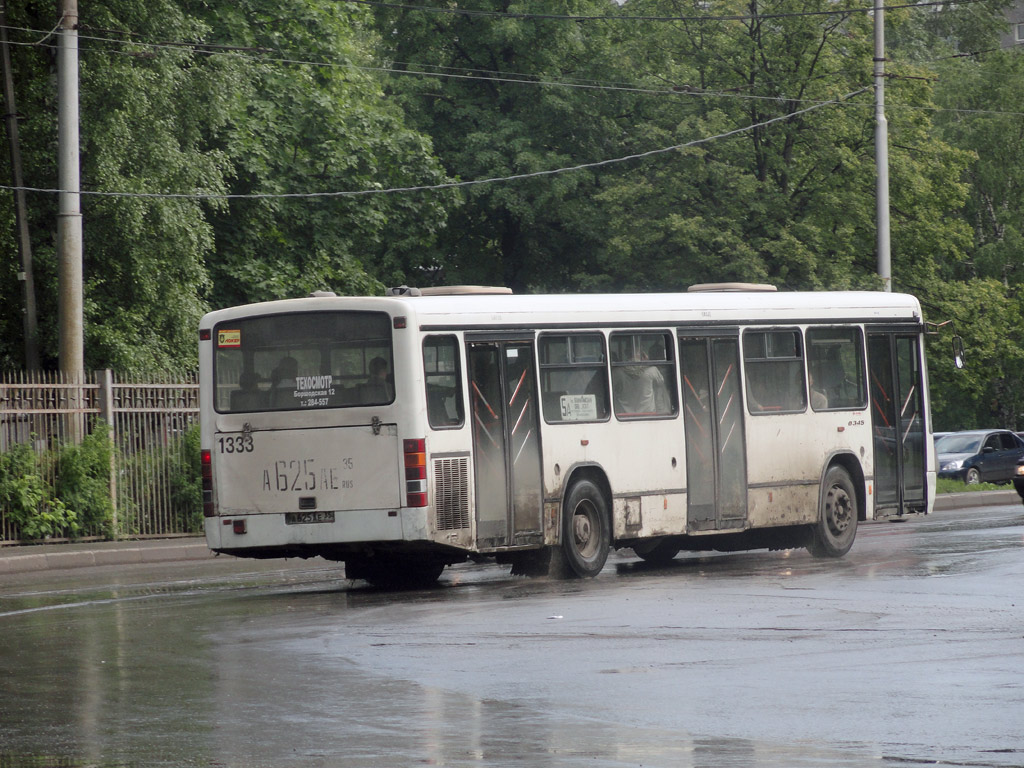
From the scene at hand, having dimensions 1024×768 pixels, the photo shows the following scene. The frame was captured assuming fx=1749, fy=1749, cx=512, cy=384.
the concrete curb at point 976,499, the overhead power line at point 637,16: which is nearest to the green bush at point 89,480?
the concrete curb at point 976,499

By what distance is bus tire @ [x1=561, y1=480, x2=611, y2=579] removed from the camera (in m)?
16.8

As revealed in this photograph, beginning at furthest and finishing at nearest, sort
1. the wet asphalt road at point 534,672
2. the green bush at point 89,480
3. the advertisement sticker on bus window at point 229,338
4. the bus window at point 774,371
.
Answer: the green bush at point 89,480 < the bus window at point 774,371 < the advertisement sticker on bus window at point 229,338 < the wet asphalt road at point 534,672

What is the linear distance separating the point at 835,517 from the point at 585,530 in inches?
149

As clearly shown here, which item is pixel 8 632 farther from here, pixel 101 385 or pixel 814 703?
pixel 101 385

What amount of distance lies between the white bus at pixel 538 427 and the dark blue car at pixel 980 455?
25131 mm

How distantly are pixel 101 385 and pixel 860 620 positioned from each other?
1476 cm

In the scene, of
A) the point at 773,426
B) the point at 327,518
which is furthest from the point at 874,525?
the point at 327,518

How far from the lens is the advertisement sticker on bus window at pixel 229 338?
16.4m

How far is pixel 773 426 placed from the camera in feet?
62.3

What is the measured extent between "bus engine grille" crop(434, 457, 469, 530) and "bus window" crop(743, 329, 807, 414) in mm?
4235

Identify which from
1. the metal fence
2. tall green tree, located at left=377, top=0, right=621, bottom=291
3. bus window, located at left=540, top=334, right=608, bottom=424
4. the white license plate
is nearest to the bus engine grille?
the white license plate

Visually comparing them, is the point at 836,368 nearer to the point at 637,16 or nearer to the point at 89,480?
the point at 89,480

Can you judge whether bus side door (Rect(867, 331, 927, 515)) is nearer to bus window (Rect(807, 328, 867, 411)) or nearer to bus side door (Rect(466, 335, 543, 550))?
bus window (Rect(807, 328, 867, 411))

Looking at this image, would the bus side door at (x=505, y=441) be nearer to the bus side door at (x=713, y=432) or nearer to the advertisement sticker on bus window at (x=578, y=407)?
the advertisement sticker on bus window at (x=578, y=407)
